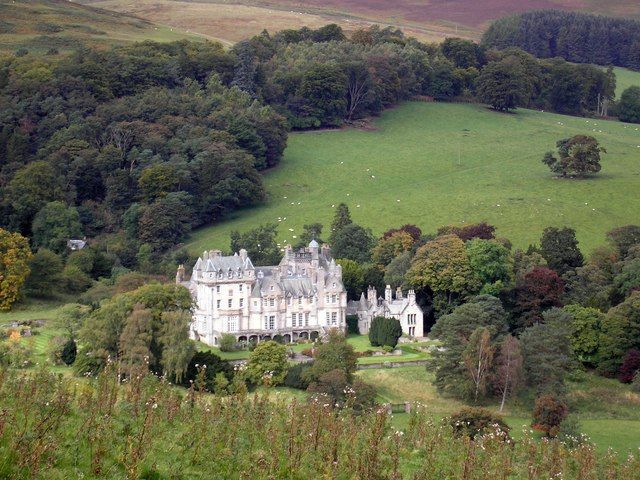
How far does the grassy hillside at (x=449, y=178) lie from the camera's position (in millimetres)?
101812

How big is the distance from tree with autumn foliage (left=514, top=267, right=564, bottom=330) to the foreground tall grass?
135 ft

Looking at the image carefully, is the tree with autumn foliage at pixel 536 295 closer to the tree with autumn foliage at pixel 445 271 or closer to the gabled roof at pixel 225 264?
the tree with autumn foliage at pixel 445 271

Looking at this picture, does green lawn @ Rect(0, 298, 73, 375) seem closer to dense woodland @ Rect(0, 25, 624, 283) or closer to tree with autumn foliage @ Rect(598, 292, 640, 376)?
dense woodland @ Rect(0, 25, 624, 283)

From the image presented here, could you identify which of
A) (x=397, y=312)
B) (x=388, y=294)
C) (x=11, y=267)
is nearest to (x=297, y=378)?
(x=397, y=312)

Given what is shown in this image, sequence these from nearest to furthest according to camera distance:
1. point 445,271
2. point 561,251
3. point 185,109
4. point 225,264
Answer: point 225,264, point 445,271, point 561,251, point 185,109

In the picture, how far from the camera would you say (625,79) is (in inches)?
6890

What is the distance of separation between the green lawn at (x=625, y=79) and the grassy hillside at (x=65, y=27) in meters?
57.2

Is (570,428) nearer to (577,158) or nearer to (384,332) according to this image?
(384,332)

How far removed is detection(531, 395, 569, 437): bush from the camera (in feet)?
191

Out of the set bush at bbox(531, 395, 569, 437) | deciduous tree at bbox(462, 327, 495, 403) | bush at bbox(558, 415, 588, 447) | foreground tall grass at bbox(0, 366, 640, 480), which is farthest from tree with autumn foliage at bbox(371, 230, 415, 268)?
foreground tall grass at bbox(0, 366, 640, 480)

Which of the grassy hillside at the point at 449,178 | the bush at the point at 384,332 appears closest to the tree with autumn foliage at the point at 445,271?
the bush at the point at 384,332

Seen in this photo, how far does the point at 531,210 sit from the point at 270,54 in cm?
5948

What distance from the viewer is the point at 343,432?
1308 inches

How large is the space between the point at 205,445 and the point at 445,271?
1989 inches
